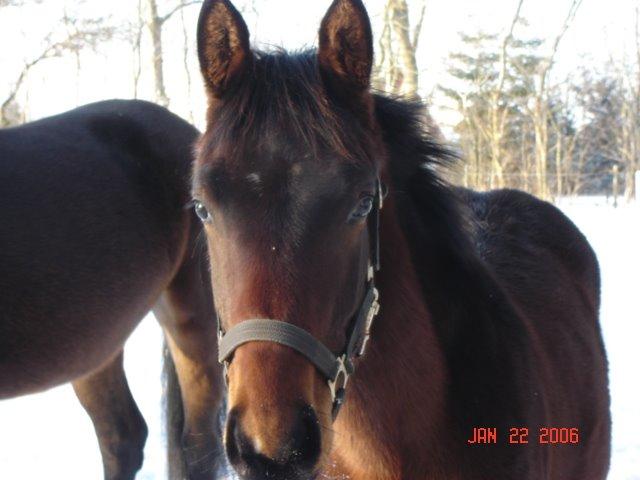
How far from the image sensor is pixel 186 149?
3557 mm

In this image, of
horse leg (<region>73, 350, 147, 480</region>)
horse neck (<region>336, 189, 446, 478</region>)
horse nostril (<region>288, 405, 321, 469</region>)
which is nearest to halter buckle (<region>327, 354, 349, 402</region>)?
horse nostril (<region>288, 405, 321, 469</region>)

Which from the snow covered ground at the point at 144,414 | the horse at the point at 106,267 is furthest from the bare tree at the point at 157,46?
→ the horse at the point at 106,267

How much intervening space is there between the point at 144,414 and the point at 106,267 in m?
2.34

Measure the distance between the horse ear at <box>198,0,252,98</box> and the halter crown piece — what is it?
0.45 m

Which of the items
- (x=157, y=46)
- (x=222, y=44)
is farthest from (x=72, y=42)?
(x=222, y=44)

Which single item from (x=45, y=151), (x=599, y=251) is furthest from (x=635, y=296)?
(x=45, y=151)

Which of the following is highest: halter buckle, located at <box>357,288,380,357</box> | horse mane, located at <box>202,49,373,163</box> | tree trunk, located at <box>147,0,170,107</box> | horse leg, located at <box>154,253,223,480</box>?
tree trunk, located at <box>147,0,170,107</box>

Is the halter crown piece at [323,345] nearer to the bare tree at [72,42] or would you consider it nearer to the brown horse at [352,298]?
the brown horse at [352,298]

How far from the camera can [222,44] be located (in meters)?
1.62

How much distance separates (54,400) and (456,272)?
14.3 ft

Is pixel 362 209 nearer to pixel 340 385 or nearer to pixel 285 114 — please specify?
pixel 285 114

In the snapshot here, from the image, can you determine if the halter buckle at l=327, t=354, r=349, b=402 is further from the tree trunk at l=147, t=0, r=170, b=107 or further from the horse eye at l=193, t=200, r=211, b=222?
the tree trunk at l=147, t=0, r=170, b=107

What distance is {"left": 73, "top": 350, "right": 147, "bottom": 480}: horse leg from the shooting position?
12.2 feet

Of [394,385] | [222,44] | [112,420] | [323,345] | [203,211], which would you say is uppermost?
[222,44]
